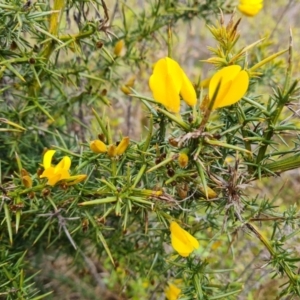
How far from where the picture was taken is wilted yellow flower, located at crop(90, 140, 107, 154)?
3.07ft

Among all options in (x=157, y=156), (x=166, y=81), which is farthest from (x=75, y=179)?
(x=166, y=81)

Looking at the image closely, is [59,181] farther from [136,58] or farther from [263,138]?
[136,58]

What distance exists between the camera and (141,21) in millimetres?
1490

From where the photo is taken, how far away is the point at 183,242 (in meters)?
0.94

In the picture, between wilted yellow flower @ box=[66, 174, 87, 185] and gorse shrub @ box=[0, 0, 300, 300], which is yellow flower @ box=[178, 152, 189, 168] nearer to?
gorse shrub @ box=[0, 0, 300, 300]

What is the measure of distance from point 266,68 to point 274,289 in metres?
0.93

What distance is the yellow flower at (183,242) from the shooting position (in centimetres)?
93

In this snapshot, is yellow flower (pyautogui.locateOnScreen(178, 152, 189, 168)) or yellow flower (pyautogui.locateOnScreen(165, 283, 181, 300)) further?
yellow flower (pyautogui.locateOnScreen(165, 283, 181, 300))

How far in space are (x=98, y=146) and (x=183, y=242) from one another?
267 millimetres

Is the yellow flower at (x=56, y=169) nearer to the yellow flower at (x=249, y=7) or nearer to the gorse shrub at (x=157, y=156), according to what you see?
the gorse shrub at (x=157, y=156)

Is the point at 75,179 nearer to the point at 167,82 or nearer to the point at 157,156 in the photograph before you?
the point at 157,156

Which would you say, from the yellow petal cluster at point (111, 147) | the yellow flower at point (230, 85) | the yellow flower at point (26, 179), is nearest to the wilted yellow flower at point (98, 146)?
the yellow petal cluster at point (111, 147)

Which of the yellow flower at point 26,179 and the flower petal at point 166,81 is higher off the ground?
the flower petal at point 166,81

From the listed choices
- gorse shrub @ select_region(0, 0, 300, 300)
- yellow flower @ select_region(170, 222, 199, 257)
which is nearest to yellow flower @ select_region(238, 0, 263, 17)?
gorse shrub @ select_region(0, 0, 300, 300)
